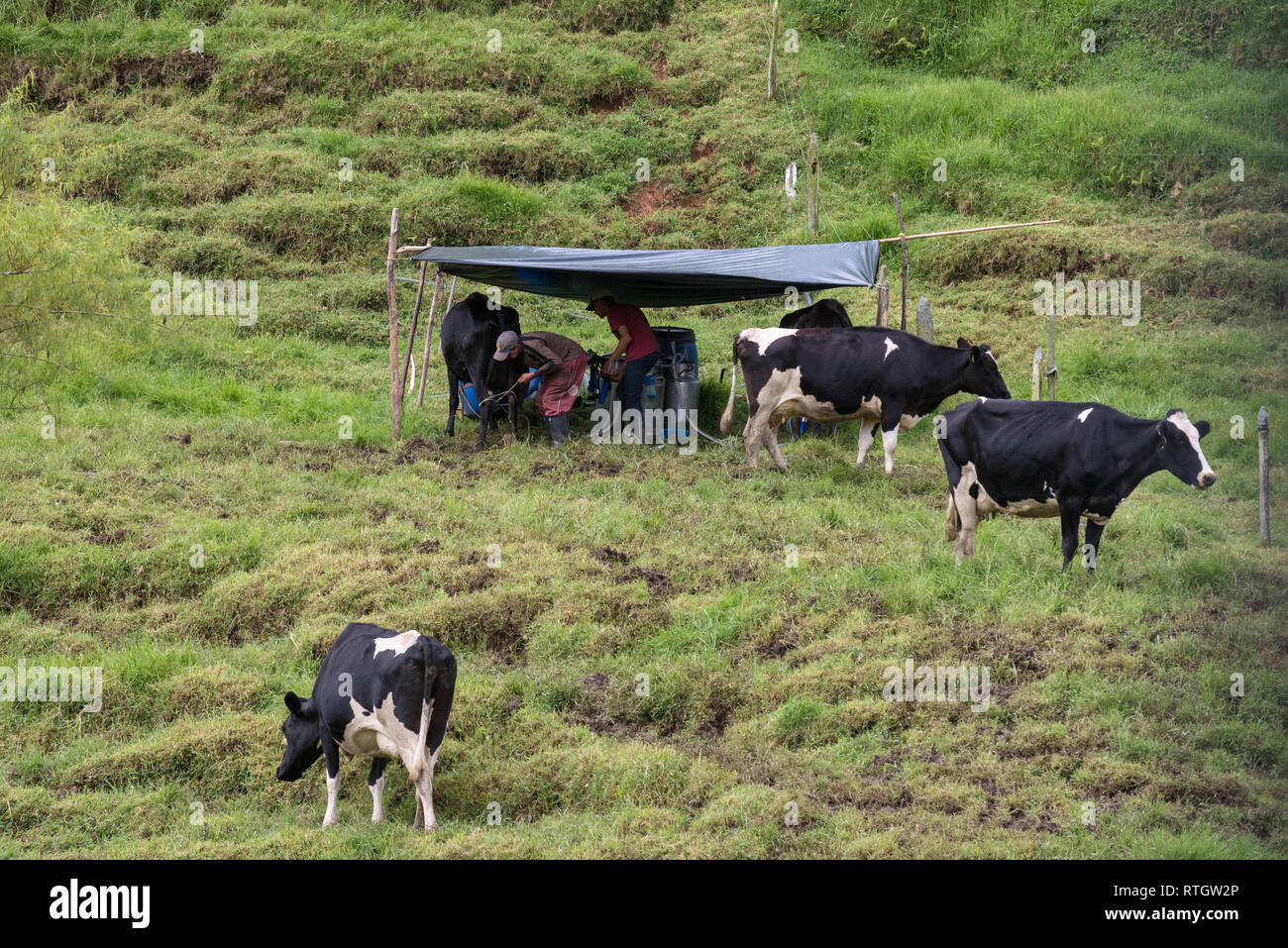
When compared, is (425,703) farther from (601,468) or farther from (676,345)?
(676,345)

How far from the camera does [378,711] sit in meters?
7.21

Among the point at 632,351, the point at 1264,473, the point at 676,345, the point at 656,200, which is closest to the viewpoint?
the point at 1264,473

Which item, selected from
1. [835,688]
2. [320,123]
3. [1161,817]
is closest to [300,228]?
[320,123]

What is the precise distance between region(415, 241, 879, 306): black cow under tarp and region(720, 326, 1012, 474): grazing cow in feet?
2.14

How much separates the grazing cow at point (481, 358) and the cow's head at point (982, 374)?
4.73 meters

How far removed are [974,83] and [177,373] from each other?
1367cm

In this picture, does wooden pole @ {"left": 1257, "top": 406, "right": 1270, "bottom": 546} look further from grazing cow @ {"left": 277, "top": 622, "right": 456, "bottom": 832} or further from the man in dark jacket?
the man in dark jacket

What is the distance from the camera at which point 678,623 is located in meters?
9.53

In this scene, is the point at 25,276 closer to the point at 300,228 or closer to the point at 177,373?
the point at 177,373

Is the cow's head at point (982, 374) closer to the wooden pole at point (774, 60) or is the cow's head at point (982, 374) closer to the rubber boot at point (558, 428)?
the rubber boot at point (558, 428)

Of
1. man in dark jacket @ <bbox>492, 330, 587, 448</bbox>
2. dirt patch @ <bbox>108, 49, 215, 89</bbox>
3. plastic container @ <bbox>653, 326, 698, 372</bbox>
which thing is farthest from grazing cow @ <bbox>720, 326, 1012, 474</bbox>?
dirt patch @ <bbox>108, 49, 215, 89</bbox>

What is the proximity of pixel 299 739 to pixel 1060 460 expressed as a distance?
5583mm

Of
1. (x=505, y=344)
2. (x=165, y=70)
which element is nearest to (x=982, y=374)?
(x=505, y=344)

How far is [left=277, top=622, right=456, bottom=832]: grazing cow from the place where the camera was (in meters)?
7.15
